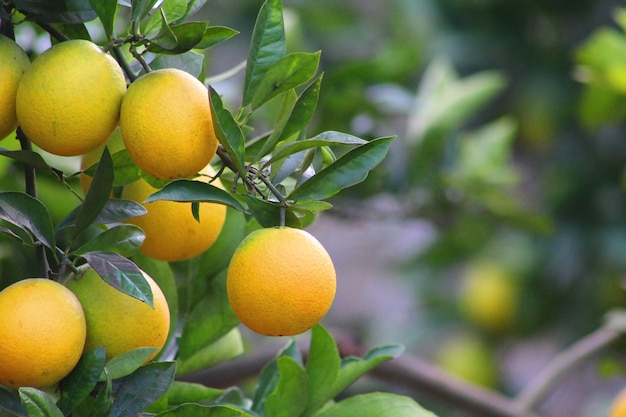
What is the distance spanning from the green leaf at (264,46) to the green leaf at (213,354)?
24cm

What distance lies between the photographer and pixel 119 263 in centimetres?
47

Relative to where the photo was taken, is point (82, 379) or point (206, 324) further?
point (206, 324)

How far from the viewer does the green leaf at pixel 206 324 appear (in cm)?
66

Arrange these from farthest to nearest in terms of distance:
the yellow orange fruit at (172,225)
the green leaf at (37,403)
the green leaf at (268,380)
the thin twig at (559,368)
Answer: the thin twig at (559,368) < the green leaf at (268,380) < the yellow orange fruit at (172,225) < the green leaf at (37,403)

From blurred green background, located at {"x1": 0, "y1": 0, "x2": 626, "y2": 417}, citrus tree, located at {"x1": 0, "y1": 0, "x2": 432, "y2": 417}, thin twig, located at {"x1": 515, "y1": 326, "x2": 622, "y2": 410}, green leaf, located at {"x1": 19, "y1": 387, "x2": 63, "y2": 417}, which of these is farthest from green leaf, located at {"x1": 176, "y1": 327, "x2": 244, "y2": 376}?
blurred green background, located at {"x1": 0, "y1": 0, "x2": 626, "y2": 417}

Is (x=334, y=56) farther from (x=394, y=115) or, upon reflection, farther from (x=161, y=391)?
(x=161, y=391)

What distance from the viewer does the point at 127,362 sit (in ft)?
1.56

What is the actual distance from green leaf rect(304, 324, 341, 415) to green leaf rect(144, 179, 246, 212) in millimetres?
171

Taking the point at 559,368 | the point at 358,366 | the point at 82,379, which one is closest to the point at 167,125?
the point at 82,379

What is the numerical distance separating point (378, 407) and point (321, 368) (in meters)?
0.06

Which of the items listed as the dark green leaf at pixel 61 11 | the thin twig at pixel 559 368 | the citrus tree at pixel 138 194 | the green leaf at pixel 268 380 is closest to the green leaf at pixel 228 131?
the citrus tree at pixel 138 194

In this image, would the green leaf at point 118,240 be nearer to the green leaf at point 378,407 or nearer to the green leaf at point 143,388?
the green leaf at point 143,388

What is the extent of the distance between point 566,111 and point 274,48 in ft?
5.57

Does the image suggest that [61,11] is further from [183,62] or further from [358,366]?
[358,366]
